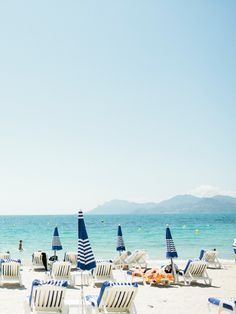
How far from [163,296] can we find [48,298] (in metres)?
4.17

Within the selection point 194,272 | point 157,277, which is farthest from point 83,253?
point 194,272

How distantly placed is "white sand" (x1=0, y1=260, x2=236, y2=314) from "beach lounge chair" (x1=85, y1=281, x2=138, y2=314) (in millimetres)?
1181

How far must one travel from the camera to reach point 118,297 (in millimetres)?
7848

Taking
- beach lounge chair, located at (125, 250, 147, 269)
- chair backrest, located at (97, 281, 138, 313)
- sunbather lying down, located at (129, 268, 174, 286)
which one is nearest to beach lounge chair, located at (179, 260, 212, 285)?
sunbather lying down, located at (129, 268, 174, 286)

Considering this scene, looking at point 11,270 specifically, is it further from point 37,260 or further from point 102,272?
point 37,260

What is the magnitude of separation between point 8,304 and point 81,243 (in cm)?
365

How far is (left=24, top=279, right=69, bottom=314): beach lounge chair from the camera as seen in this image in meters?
7.75

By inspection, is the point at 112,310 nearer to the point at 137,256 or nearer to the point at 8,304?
the point at 8,304

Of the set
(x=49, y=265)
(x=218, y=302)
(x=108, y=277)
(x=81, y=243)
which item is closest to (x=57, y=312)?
(x=81, y=243)

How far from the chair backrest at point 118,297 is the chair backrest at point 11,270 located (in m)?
5.58

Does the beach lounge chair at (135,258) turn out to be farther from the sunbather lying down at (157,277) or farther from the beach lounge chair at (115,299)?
the beach lounge chair at (115,299)

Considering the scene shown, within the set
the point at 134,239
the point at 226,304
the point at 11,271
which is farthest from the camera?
the point at 134,239

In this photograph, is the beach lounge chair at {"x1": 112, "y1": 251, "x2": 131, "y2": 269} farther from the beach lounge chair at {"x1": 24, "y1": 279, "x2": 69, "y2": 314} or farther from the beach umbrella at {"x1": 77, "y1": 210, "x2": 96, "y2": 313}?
the beach umbrella at {"x1": 77, "y1": 210, "x2": 96, "y2": 313}

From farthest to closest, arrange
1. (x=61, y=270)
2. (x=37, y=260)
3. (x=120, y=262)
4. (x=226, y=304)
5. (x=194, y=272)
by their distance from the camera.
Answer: (x=120, y=262) < (x=37, y=260) < (x=194, y=272) < (x=61, y=270) < (x=226, y=304)
